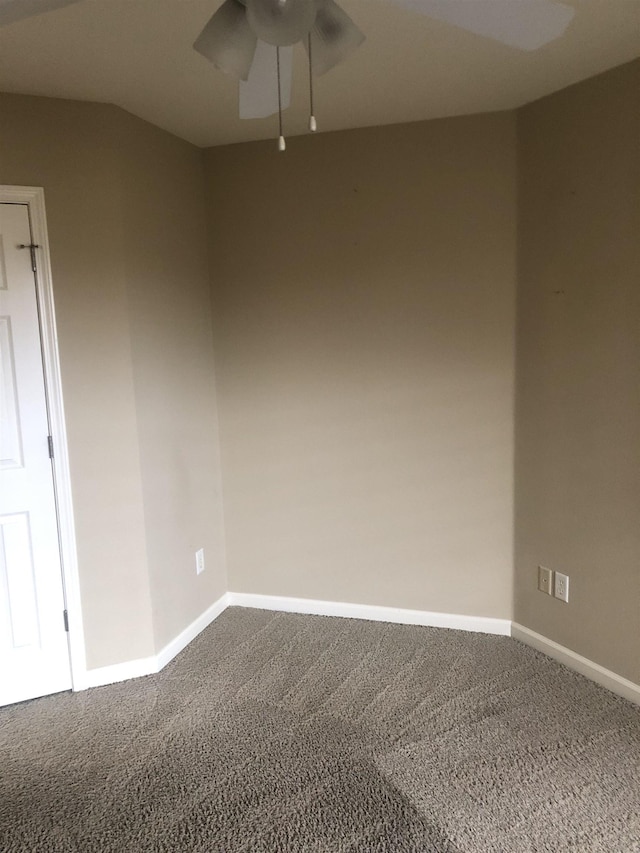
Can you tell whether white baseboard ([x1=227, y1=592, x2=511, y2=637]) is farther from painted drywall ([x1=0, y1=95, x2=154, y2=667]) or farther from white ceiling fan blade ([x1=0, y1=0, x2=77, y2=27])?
white ceiling fan blade ([x1=0, y1=0, x2=77, y2=27])

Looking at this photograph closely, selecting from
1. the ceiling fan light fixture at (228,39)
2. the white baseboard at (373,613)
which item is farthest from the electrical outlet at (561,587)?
the ceiling fan light fixture at (228,39)

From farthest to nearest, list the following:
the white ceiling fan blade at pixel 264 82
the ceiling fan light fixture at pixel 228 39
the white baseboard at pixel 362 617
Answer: the white baseboard at pixel 362 617
the white ceiling fan blade at pixel 264 82
the ceiling fan light fixture at pixel 228 39

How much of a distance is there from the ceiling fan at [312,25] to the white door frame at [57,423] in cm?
119

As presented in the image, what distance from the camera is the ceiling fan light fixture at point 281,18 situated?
1.11 meters

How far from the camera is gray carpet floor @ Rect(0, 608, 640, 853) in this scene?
179 centimetres

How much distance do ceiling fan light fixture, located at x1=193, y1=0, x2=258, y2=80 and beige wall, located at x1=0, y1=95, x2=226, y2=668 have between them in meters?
1.32

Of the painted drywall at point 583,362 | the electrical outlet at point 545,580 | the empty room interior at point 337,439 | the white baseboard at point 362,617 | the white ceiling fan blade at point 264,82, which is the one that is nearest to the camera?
the white ceiling fan blade at point 264,82

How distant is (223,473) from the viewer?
327 centimetres

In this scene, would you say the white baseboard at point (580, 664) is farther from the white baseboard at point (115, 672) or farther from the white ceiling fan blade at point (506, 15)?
the white ceiling fan blade at point (506, 15)

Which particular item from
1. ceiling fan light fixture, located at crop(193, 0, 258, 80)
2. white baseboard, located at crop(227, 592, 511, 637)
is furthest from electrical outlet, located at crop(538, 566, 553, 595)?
ceiling fan light fixture, located at crop(193, 0, 258, 80)

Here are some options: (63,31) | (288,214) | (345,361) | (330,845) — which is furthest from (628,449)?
(63,31)

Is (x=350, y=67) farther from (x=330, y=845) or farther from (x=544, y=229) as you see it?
(x=330, y=845)

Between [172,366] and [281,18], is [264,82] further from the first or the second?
[172,366]

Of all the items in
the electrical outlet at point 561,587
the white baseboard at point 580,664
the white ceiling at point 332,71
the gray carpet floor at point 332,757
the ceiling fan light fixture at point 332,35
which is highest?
the white ceiling at point 332,71
